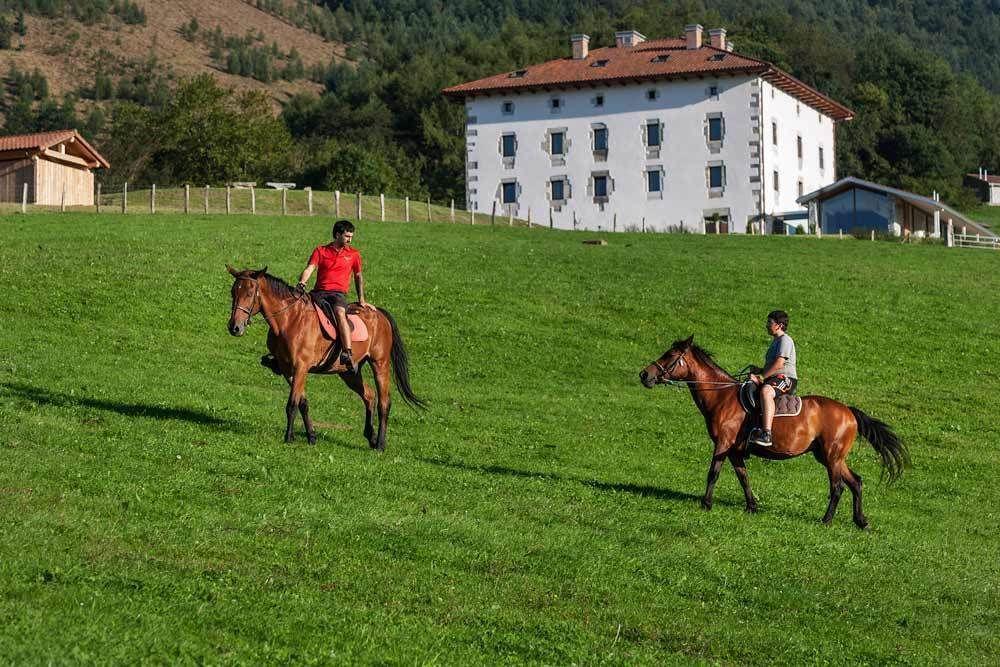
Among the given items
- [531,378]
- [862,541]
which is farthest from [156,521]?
[531,378]

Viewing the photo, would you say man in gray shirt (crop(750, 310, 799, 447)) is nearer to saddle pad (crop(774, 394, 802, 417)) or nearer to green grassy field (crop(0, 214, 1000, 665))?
saddle pad (crop(774, 394, 802, 417))

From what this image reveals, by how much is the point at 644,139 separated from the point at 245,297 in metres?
74.5

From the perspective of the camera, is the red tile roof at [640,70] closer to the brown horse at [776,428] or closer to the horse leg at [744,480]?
the brown horse at [776,428]

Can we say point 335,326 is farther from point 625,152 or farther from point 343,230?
point 625,152

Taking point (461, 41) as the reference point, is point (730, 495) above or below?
below

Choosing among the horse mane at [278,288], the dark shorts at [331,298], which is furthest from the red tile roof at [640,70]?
the horse mane at [278,288]

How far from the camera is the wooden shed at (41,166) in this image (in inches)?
2805

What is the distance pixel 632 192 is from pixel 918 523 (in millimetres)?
73998

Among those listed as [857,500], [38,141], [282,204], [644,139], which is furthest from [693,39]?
[857,500]

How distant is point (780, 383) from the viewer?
1762 cm

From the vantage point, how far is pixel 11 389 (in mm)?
22375

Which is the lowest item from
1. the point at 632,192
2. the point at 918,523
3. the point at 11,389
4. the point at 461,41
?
the point at 918,523

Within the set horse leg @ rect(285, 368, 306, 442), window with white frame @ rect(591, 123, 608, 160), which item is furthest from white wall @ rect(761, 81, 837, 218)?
horse leg @ rect(285, 368, 306, 442)

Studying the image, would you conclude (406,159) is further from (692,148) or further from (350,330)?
(350,330)
